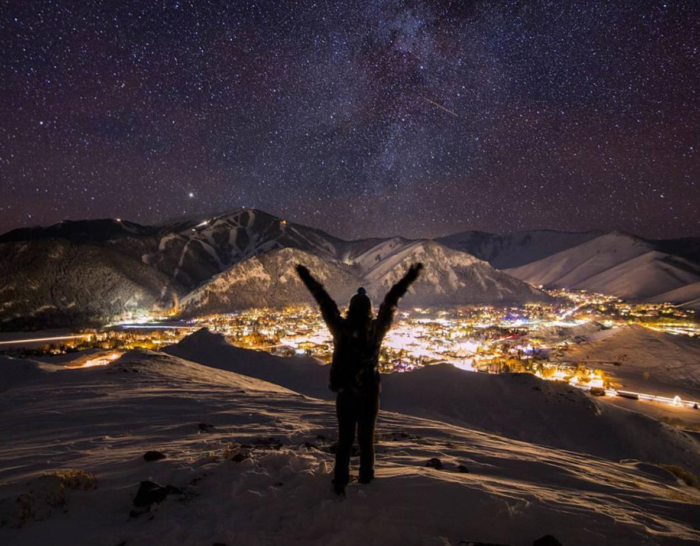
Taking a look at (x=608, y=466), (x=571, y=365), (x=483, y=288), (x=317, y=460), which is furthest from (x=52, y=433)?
(x=483, y=288)

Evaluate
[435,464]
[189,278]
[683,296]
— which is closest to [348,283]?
[189,278]

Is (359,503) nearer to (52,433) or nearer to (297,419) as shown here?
(297,419)

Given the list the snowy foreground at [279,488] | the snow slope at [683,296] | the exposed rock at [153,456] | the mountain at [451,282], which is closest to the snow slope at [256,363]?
the snowy foreground at [279,488]

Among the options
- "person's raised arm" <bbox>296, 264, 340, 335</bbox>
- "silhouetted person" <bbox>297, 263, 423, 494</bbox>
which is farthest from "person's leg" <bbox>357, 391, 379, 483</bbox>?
"person's raised arm" <bbox>296, 264, 340, 335</bbox>

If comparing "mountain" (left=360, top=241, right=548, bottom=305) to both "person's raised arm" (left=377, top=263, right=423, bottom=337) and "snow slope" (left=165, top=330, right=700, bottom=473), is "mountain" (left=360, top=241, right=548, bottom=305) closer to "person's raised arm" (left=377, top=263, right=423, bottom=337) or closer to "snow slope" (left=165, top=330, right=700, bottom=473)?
"snow slope" (left=165, top=330, right=700, bottom=473)

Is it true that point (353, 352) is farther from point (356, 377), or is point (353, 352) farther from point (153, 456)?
point (153, 456)

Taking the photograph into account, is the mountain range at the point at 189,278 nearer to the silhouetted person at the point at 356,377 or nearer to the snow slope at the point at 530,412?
the snow slope at the point at 530,412
